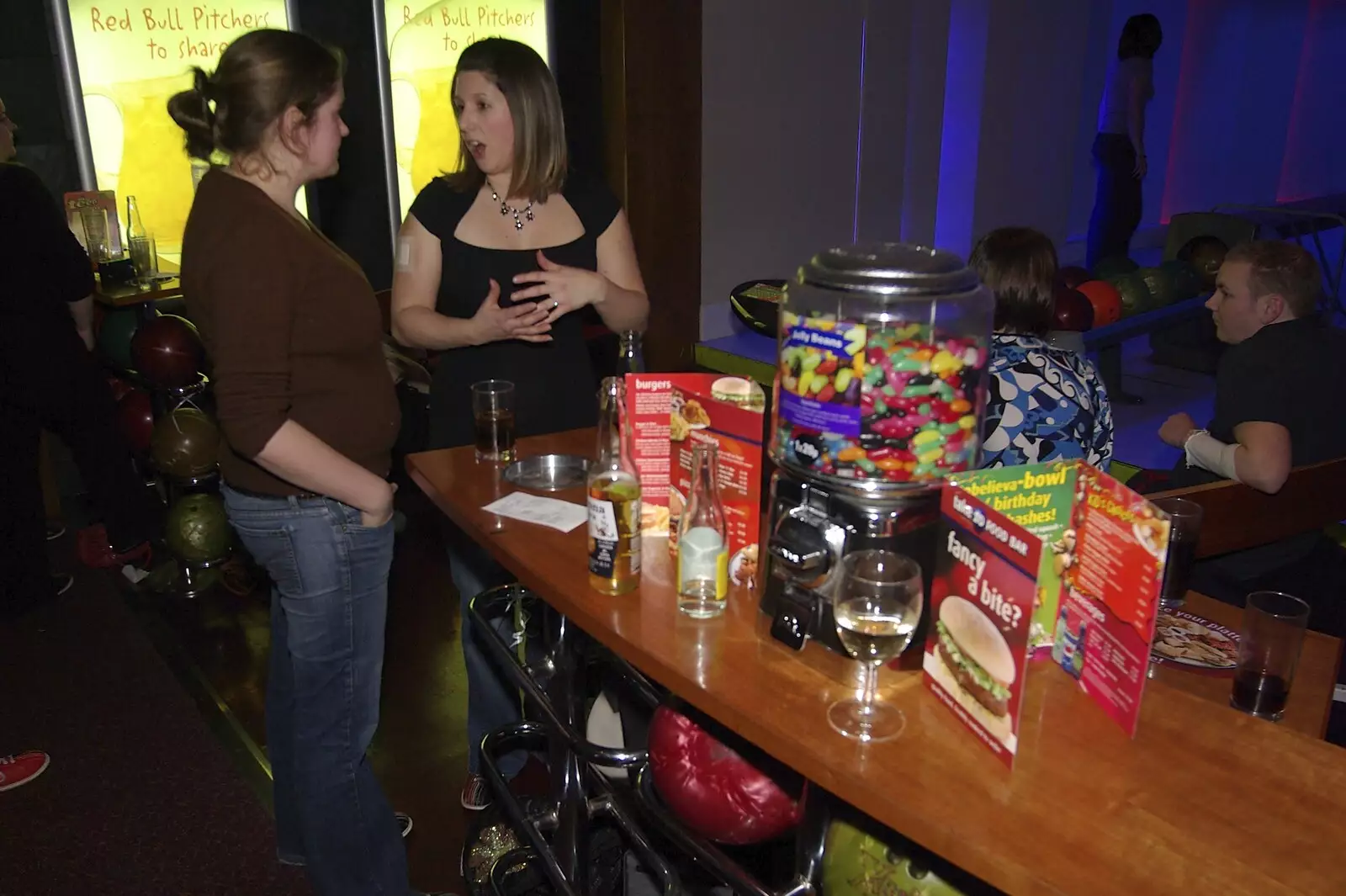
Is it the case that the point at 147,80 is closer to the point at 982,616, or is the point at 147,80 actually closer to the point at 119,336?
the point at 119,336

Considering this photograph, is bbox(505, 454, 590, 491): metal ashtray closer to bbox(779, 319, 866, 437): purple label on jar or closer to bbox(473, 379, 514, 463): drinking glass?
bbox(473, 379, 514, 463): drinking glass

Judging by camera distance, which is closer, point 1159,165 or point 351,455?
point 351,455

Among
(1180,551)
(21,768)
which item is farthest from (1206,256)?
(21,768)

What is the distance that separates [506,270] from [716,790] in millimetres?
1265

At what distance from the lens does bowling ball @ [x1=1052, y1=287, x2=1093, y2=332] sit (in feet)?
14.9

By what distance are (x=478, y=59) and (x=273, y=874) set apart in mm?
1863

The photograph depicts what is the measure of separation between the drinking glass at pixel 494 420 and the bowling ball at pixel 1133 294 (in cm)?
403

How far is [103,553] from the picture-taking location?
3.89 m

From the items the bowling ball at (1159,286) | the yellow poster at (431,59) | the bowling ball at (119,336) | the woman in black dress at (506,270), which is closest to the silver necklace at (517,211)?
the woman in black dress at (506,270)

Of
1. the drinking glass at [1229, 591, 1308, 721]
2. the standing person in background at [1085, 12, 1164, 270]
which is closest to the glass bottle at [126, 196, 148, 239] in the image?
the drinking glass at [1229, 591, 1308, 721]

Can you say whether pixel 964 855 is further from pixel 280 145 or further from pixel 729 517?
pixel 280 145

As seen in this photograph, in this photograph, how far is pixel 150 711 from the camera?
9.95 feet

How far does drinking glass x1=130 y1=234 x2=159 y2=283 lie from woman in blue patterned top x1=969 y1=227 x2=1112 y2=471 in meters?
3.02

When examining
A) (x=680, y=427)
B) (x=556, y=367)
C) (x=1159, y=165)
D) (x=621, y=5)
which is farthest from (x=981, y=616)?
(x=1159, y=165)
